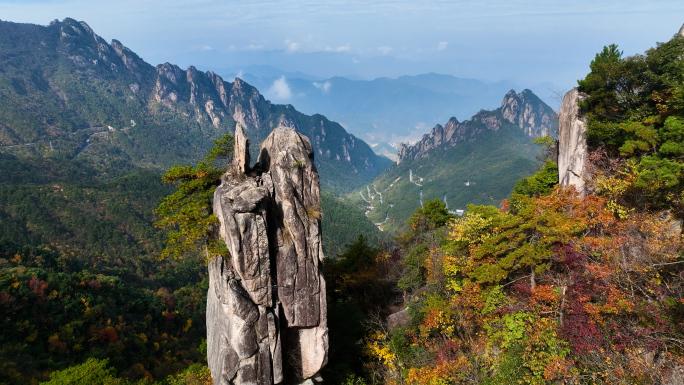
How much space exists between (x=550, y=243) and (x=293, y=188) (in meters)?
13.2

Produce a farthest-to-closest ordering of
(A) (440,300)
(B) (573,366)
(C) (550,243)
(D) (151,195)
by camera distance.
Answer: (D) (151,195)
(A) (440,300)
(C) (550,243)
(B) (573,366)

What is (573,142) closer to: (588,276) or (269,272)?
(588,276)

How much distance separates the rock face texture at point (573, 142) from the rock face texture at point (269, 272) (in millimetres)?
18759

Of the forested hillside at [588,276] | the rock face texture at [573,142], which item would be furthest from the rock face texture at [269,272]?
the rock face texture at [573,142]

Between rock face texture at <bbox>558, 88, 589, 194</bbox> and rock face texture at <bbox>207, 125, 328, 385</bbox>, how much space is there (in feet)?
61.5

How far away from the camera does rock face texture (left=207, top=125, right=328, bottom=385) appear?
1529 centimetres

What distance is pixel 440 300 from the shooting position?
21141 mm

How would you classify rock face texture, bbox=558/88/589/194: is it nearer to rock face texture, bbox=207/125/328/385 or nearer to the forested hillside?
the forested hillside

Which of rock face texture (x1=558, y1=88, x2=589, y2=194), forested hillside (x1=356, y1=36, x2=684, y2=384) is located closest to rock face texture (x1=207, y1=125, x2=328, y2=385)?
forested hillside (x1=356, y1=36, x2=684, y2=384)

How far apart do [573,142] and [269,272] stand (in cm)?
2313

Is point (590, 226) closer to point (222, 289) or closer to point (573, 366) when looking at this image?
point (573, 366)

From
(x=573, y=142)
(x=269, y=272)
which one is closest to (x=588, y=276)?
(x=573, y=142)

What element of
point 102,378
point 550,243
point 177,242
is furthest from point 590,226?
point 102,378

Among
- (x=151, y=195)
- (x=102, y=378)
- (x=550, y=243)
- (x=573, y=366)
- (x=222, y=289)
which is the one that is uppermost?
(x=151, y=195)
